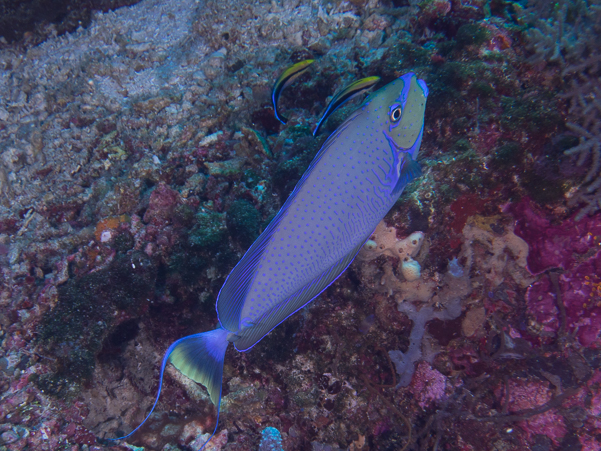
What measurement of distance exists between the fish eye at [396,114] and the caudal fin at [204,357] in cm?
195

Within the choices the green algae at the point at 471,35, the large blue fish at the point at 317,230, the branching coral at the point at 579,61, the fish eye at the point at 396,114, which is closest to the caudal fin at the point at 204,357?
the large blue fish at the point at 317,230

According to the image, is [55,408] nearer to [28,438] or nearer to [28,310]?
[28,438]

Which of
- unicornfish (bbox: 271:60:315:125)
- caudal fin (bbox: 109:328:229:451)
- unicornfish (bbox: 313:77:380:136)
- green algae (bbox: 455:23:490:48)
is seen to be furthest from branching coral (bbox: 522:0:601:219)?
caudal fin (bbox: 109:328:229:451)

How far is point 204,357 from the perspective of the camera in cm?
201

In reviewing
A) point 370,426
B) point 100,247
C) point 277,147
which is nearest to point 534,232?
point 370,426

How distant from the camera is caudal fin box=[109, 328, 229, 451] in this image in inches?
77.8

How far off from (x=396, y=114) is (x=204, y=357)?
7.32 ft

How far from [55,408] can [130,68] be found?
239 inches

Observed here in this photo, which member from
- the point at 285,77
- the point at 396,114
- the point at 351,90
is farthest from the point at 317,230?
the point at 285,77

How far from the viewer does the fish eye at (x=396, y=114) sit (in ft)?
7.26

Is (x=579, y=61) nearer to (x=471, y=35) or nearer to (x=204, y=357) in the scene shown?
(x=471, y=35)

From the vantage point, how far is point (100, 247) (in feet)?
11.1

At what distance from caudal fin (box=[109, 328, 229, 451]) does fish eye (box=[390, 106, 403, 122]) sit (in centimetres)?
195

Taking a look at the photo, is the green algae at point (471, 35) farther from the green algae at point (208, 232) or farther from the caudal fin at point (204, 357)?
the caudal fin at point (204, 357)
